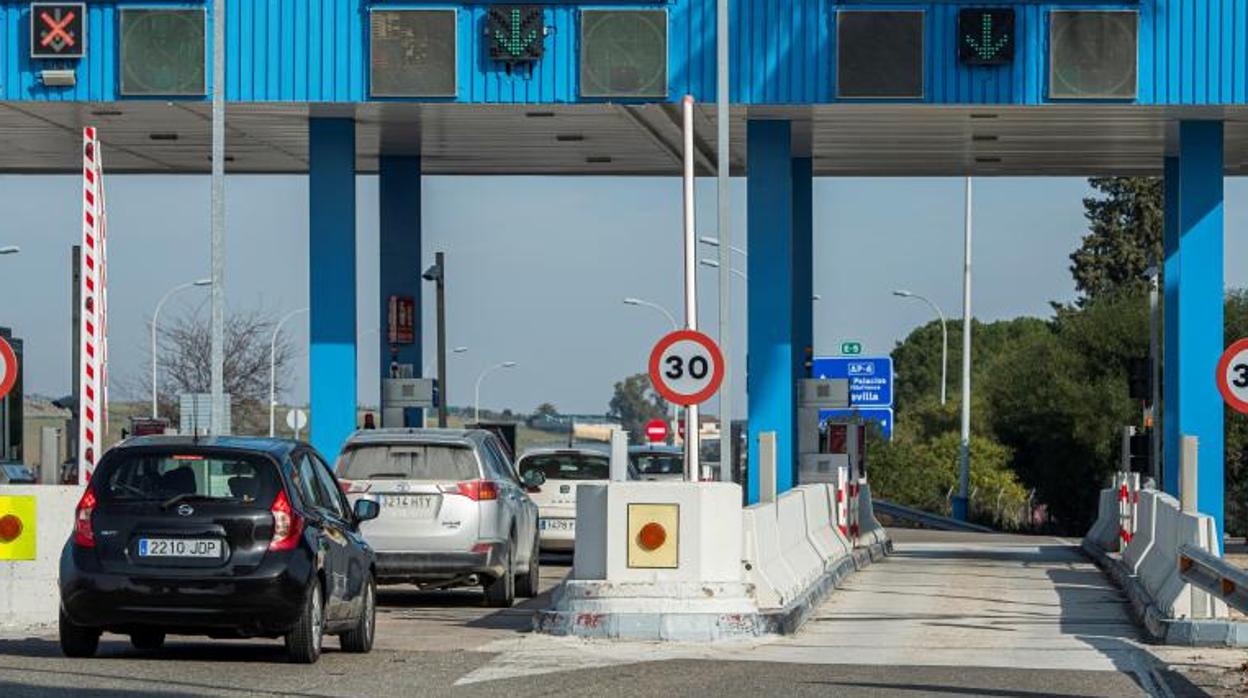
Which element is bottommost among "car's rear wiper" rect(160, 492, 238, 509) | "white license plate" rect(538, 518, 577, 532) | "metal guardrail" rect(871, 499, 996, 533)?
"metal guardrail" rect(871, 499, 996, 533)

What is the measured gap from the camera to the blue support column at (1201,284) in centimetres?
3127

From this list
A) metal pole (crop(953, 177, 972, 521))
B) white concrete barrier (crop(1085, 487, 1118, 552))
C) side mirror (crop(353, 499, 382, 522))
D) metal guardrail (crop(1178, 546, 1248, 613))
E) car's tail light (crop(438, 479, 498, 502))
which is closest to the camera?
metal guardrail (crop(1178, 546, 1248, 613))

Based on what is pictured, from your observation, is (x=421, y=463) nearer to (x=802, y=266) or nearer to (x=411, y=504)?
(x=411, y=504)

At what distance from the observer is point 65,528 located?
19.5 meters

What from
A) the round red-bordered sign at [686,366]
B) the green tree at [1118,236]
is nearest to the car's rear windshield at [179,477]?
the round red-bordered sign at [686,366]

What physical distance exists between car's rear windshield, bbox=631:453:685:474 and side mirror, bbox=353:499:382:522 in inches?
800

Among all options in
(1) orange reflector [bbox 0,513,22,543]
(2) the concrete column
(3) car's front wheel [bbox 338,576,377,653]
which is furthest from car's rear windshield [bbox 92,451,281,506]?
(2) the concrete column

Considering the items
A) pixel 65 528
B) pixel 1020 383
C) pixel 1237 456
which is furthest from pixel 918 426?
pixel 65 528

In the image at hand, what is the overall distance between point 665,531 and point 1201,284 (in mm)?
14487

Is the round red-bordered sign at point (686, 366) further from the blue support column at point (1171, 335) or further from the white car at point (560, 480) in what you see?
the blue support column at point (1171, 335)

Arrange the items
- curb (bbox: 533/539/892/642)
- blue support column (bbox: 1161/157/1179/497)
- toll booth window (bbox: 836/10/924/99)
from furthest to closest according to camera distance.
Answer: blue support column (bbox: 1161/157/1179/497) → toll booth window (bbox: 836/10/924/99) → curb (bbox: 533/539/892/642)

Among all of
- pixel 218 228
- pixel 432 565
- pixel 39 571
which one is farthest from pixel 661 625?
pixel 218 228

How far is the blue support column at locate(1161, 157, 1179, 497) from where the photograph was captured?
3278 centimetres

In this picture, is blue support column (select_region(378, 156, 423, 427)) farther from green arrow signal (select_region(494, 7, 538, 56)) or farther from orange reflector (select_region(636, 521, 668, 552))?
orange reflector (select_region(636, 521, 668, 552))
